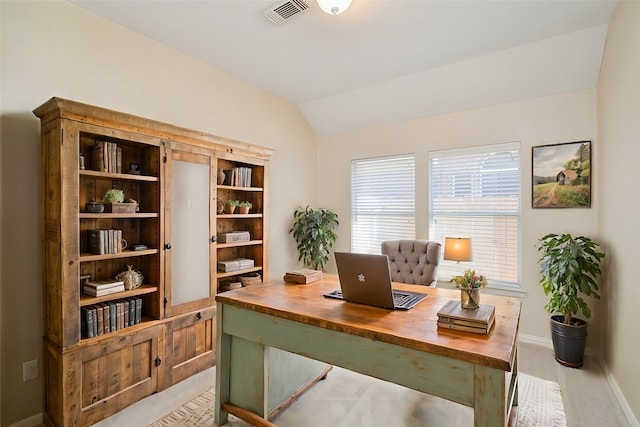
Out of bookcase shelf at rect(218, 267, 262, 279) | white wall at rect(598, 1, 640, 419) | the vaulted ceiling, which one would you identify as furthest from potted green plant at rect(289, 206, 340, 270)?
white wall at rect(598, 1, 640, 419)

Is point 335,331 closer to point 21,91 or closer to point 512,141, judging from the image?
point 21,91

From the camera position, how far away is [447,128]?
379cm

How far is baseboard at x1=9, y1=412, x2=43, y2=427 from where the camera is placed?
2064 millimetres

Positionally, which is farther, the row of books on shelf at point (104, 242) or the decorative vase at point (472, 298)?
the row of books on shelf at point (104, 242)

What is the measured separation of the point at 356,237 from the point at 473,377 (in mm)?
3394

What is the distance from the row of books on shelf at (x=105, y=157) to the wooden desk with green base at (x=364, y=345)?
1.28 metres

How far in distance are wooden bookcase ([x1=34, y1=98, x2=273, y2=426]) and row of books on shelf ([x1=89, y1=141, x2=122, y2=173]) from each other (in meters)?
0.03

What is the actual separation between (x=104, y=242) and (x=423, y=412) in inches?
98.7

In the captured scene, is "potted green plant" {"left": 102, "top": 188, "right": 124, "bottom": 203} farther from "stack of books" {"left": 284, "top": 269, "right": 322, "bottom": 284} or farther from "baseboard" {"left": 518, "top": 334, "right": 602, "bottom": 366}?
"baseboard" {"left": 518, "top": 334, "right": 602, "bottom": 366}

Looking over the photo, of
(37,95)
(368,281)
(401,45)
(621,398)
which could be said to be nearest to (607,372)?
(621,398)

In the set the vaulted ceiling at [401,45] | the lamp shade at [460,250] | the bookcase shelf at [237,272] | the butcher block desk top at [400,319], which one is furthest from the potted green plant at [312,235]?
the butcher block desk top at [400,319]

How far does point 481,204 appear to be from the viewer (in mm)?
Answer: 3658

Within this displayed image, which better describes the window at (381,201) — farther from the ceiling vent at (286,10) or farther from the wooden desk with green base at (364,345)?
the ceiling vent at (286,10)

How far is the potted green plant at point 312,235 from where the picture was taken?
4227 millimetres
